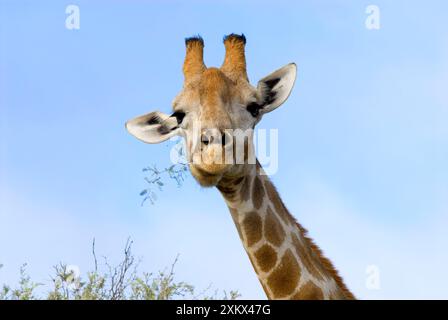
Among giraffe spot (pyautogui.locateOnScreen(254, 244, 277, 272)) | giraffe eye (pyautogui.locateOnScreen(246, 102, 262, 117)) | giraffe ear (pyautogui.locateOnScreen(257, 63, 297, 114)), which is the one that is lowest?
giraffe spot (pyautogui.locateOnScreen(254, 244, 277, 272))

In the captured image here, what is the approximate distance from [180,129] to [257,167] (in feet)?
3.02

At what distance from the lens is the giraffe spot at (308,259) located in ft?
35.1

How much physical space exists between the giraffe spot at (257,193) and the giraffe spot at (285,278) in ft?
1.94

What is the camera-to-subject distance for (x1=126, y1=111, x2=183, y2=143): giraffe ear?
11211mm

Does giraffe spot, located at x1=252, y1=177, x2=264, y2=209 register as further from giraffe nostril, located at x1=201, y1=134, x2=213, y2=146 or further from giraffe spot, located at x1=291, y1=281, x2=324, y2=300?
giraffe nostril, located at x1=201, y1=134, x2=213, y2=146

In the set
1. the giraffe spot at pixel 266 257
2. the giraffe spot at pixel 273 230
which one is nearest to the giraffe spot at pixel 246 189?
the giraffe spot at pixel 273 230

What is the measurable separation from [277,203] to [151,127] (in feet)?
5.17

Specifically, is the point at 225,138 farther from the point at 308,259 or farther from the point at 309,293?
the point at 309,293

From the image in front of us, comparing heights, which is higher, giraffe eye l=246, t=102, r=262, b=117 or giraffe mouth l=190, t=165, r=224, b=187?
giraffe eye l=246, t=102, r=262, b=117

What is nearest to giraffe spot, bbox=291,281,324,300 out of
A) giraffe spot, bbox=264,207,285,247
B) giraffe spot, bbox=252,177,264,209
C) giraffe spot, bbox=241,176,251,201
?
giraffe spot, bbox=264,207,285,247
